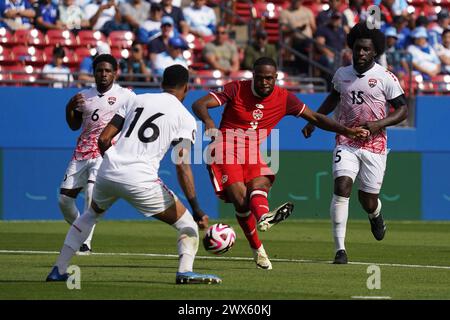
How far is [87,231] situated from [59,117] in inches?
529

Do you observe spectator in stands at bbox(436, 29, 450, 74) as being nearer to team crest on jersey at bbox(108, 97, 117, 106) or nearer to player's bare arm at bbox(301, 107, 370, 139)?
team crest on jersey at bbox(108, 97, 117, 106)

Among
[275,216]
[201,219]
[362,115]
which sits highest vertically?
[362,115]

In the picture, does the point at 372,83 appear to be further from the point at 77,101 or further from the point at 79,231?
the point at 79,231

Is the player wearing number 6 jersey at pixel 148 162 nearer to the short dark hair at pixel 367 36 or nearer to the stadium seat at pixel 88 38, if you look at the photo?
the short dark hair at pixel 367 36

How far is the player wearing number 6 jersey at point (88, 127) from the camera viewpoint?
54.2ft

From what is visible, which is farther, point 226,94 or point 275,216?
point 226,94

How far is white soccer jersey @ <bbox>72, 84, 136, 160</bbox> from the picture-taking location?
656 inches

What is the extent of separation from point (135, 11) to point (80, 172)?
37.6ft

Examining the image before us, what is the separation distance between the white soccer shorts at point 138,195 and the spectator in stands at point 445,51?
18696 millimetres

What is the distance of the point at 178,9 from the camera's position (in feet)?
91.6

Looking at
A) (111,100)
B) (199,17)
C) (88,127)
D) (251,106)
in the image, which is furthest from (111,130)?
(199,17)

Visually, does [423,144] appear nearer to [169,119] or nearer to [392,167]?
[392,167]

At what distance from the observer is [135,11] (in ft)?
90.7

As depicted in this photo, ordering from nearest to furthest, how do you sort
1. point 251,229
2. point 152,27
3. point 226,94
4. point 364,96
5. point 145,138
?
point 145,138
point 251,229
point 226,94
point 364,96
point 152,27
